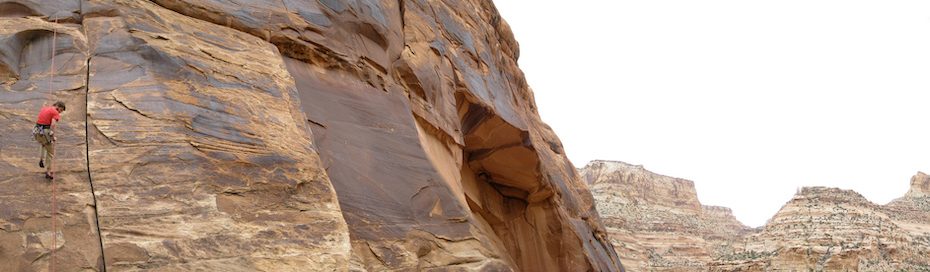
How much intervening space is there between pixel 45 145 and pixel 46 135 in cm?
13

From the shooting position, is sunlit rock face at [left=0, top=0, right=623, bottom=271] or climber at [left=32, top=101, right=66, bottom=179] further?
climber at [left=32, top=101, right=66, bottom=179]

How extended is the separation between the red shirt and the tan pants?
8cm

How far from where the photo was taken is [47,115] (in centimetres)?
822

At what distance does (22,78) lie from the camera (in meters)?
9.29

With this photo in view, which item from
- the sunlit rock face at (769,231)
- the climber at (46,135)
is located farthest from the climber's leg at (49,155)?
the sunlit rock face at (769,231)

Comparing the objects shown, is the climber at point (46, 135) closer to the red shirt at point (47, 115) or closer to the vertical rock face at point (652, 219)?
the red shirt at point (47, 115)

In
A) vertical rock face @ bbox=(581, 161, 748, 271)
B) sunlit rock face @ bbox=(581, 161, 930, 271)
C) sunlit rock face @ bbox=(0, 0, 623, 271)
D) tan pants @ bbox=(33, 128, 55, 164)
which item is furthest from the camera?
vertical rock face @ bbox=(581, 161, 748, 271)

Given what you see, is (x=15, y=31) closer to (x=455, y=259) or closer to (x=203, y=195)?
(x=203, y=195)

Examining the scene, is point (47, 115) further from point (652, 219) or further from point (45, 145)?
point (652, 219)

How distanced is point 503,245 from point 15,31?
11827 millimetres

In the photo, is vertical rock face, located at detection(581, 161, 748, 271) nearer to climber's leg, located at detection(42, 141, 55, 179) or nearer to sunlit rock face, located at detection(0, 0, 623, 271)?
sunlit rock face, located at detection(0, 0, 623, 271)

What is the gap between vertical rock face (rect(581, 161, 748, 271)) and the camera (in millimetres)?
75562

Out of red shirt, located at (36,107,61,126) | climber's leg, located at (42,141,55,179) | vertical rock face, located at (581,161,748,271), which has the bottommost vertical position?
vertical rock face, located at (581,161,748,271)

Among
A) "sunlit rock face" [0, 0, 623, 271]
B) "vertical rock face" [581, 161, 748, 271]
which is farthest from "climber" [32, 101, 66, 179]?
"vertical rock face" [581, 161, 748, 271]
